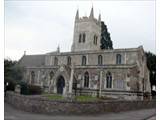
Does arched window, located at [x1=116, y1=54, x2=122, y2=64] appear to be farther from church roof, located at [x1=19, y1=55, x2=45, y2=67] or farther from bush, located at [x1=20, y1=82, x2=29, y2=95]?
church roof, located at [x1=19, y1=55, x2=45, y2=67]

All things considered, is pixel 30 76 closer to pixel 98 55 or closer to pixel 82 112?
pixel 98 55

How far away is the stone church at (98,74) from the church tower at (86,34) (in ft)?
19.8

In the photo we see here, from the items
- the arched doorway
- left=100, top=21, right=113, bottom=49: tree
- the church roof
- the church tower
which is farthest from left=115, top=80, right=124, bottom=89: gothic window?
left=100, top=21, right=113, bottom=49: tree

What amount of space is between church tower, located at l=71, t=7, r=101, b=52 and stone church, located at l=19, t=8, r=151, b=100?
6.04 meters

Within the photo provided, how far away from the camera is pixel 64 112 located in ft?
41.3

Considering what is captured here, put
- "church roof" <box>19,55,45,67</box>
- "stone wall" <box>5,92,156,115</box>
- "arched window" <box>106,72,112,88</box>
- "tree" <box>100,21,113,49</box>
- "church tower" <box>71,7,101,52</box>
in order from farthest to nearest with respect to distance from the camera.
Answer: "tree" <box>100,21,113,49</box>
"church roof" <box>19,55,45,67</box>
"church tower" <box>71,7,101,52</box>
"arched window" <box>106,72,112,88</box>
"stone wall" <box>5,92,156,115</box>

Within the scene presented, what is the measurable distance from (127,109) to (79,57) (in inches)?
551

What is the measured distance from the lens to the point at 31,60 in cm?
3756

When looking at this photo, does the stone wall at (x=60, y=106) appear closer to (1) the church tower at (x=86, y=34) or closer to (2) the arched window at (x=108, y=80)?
(2) the arched window at (x=108, y=80)

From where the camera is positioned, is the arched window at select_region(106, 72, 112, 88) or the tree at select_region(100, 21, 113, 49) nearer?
the arched window at select_region(106, 72, 112, 88)

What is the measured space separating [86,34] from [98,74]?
1253 centimetres

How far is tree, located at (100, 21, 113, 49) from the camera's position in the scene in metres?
42.4

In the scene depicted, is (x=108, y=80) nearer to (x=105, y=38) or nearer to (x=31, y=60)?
(x=31, y=60)
